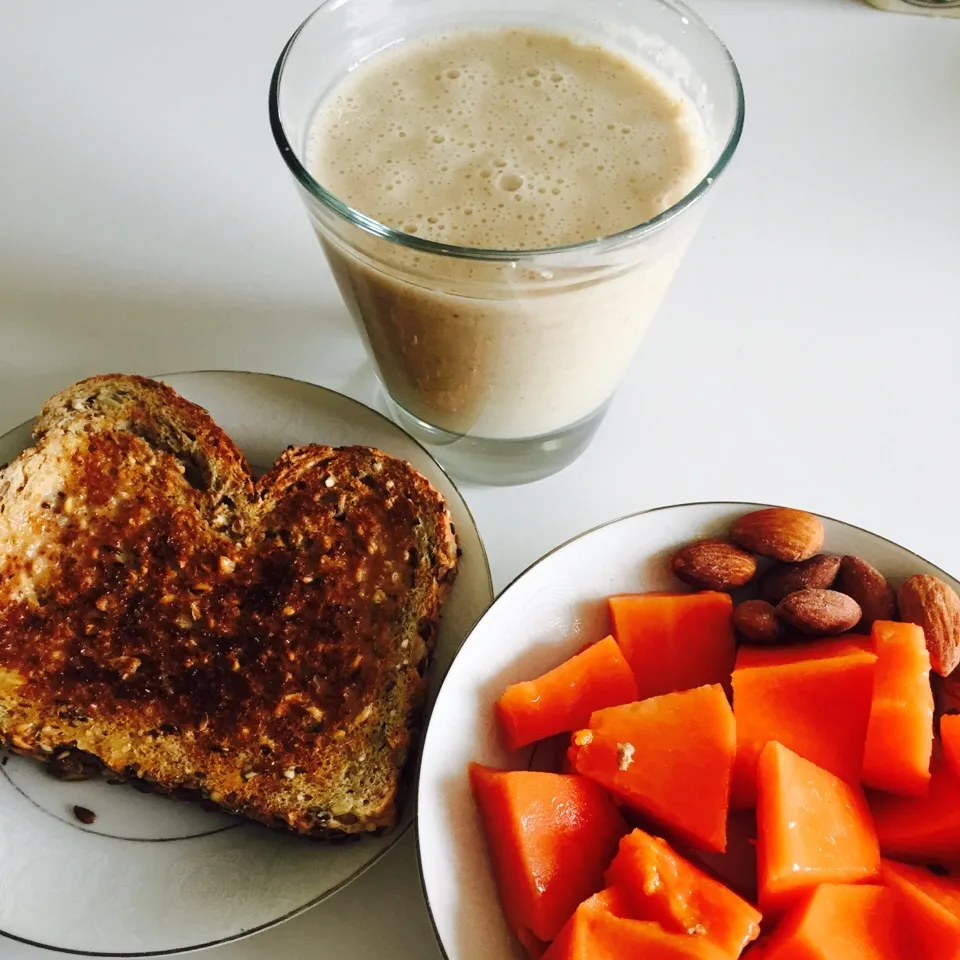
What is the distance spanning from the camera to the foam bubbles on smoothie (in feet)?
2.81

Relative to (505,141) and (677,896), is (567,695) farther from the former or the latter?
(505,141)

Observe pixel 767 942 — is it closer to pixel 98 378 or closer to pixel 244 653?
pixel 244 653

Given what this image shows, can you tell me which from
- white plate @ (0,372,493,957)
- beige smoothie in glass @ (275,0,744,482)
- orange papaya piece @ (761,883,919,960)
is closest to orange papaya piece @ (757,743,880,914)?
orange papaya piece @ (761,883,919,960)

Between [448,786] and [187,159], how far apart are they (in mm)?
996

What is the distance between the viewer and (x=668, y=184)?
88 cm

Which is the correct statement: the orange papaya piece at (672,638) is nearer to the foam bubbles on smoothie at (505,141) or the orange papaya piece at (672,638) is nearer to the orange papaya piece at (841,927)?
the orange papaya piece at (841,927)

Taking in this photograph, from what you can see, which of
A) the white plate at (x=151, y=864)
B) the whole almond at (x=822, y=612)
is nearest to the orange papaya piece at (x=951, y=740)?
the whole almond at (x=822, y=612)

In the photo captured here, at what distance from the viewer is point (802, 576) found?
0.91 m

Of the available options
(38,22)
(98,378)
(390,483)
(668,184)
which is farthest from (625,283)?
(38,22)

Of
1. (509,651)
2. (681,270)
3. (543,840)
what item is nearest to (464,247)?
(509,651)

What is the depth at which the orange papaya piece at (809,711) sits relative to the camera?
840 mm

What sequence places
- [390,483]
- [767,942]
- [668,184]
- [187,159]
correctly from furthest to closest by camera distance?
[187,159]
[390,483]
[668,184]
[767,942]

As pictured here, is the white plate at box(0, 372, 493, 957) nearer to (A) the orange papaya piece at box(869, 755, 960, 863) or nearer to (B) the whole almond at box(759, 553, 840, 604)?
(B) the whole almond at box(759, 553, 840, 604)

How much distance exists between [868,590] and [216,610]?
0.62 m
